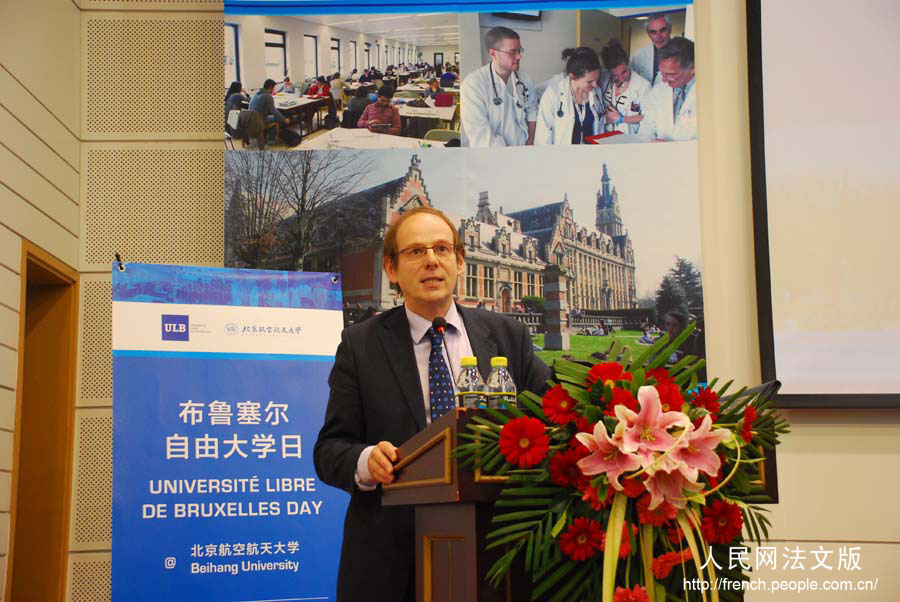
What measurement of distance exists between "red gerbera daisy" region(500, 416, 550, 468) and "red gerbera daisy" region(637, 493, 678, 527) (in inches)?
6.3

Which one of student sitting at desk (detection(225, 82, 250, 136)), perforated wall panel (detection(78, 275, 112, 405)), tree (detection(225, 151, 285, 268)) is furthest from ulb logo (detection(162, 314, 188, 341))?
student sitting at desk (detection(225, 82, 250, 136))

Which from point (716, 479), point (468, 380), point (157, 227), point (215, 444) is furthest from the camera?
point (157, 227)

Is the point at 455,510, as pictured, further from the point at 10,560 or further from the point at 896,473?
the point at 10,560

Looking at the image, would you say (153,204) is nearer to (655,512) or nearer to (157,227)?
(157,227)

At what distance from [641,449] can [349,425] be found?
105 centimetres

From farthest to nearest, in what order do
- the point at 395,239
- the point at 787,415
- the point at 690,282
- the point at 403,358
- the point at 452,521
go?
1. the point at 690,282
2. the point at 787,415
3. the point at 395,239
4. the point at 403,358
5. the point at 452,521

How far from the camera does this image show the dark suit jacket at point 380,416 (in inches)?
80.6

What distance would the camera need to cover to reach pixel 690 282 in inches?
168

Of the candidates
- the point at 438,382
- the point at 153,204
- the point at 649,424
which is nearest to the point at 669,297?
the point at 438,382

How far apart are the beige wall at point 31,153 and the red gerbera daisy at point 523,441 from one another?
10.2ft

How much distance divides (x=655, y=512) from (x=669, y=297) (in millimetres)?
3087

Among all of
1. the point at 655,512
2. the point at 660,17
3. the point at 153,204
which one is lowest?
the point at 655,512

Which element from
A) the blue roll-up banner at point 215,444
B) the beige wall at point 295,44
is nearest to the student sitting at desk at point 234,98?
the beige wall at point 295,44

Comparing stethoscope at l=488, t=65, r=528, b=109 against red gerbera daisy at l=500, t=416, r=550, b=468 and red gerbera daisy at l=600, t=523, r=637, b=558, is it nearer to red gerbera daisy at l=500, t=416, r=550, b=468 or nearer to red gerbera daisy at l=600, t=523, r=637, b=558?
red gerbera daisy at l=500, t=416, r=550, b=468
